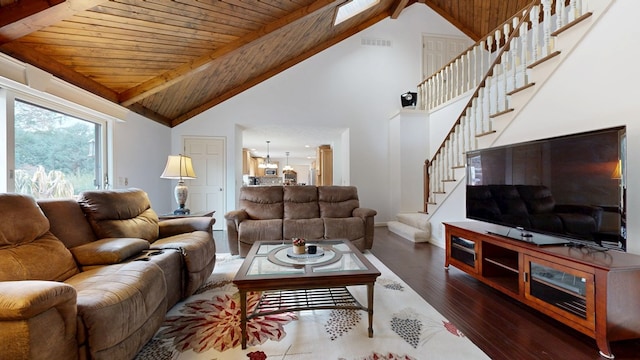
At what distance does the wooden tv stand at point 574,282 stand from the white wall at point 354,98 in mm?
3474

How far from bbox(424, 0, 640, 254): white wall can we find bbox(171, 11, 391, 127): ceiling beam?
4.30 m

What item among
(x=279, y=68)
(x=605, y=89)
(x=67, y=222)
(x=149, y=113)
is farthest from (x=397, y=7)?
(x=67, y=222)

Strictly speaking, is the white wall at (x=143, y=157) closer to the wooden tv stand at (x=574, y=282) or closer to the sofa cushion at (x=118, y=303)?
the sofa cushion at (x=118, y=303)

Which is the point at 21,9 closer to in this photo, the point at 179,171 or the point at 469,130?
the point at 179,171

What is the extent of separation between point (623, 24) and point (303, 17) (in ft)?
10.4

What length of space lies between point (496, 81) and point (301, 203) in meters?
2.98

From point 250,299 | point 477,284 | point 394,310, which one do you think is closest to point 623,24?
point 477,284

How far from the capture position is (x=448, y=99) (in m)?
4.84

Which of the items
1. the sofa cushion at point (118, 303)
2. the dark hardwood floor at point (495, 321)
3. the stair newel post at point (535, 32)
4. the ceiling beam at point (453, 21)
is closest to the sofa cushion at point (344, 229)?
the dark hardwood floor at point (495, 321)

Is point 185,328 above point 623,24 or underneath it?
underneath

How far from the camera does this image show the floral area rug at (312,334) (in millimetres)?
1507

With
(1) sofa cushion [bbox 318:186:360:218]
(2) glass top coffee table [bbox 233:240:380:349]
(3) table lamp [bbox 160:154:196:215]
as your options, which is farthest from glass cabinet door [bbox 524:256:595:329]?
(3) table lamp [bbox 160:154:196:215]

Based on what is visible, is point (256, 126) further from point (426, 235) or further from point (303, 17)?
point (426, 235)

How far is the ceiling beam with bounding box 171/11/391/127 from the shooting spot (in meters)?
5.17
